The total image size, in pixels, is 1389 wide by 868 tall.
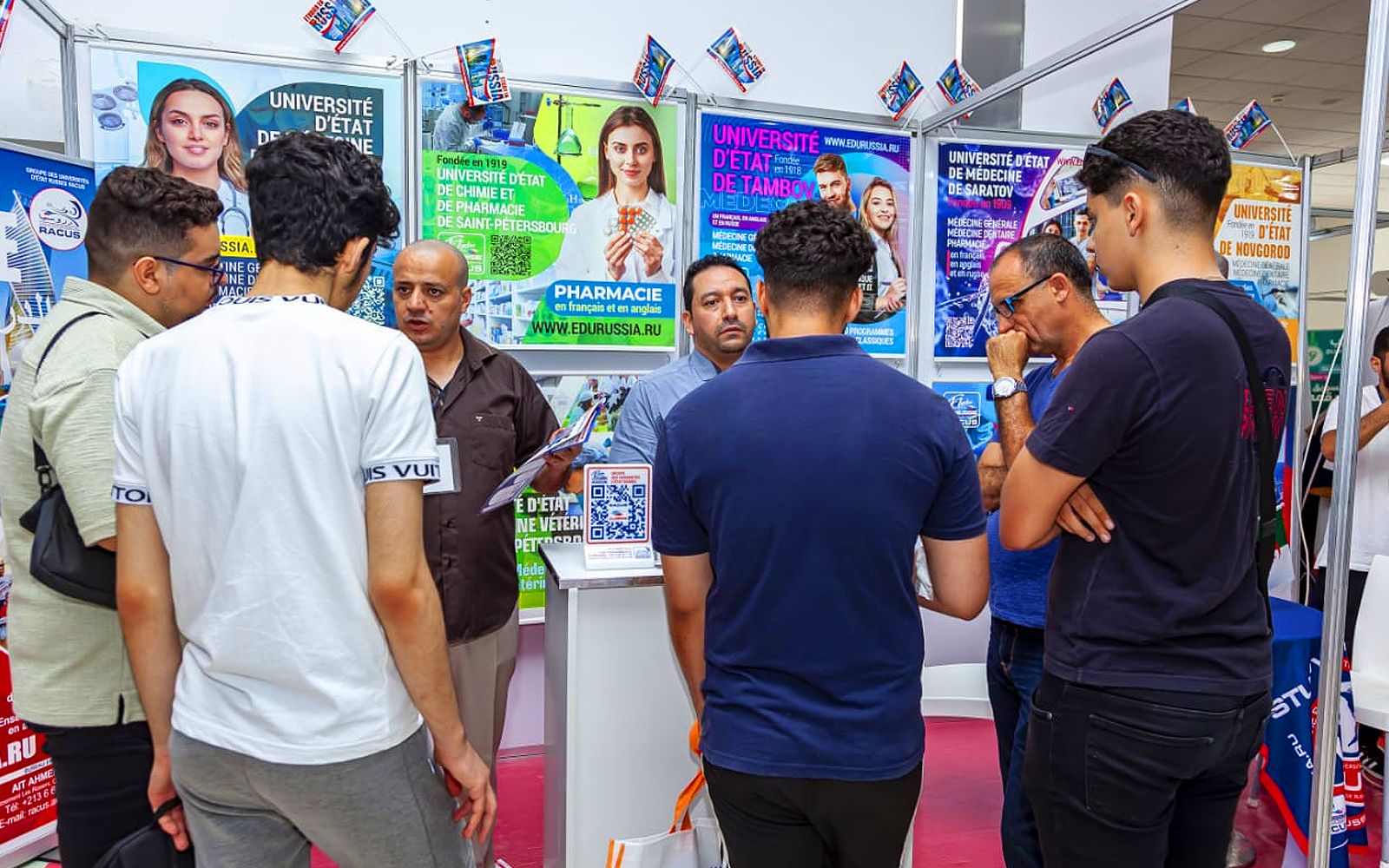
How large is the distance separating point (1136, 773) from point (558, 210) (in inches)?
99.5

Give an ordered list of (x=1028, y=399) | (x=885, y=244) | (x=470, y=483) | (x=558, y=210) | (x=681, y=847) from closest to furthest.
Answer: (x=681, y=847) < (x=1028, y=399) < (x=470, y=483) < (x=558, y=210) < (x=885, y=244)

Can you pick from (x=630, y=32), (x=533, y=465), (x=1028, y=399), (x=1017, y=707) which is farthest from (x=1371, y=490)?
(x=630, y=32)

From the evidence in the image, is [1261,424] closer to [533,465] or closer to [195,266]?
[533,465]

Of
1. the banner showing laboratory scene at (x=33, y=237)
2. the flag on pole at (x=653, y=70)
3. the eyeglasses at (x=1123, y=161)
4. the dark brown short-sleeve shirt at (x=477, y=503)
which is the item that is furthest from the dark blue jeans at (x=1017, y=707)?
the banner showing laboratory scene at (x=33, y=237)

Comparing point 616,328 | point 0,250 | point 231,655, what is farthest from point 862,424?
point 0,250

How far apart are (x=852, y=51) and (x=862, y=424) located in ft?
9.11

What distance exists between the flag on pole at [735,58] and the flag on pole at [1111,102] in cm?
146

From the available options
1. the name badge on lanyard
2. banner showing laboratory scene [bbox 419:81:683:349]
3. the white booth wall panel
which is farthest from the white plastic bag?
the white booth wall panel

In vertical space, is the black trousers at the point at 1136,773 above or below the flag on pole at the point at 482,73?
below

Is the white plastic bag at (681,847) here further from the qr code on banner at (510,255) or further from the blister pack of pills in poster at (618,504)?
the qr code on banner at (510,255)

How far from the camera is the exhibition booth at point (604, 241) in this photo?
2.10 metres

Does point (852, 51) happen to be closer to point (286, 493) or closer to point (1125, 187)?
point (1125, 187)

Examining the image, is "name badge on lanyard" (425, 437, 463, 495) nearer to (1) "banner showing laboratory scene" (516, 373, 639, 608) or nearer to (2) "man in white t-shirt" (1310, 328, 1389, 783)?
(1) "banner showing laboratory scene" (516, 373, 639, 608)

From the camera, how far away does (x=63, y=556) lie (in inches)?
54.3
